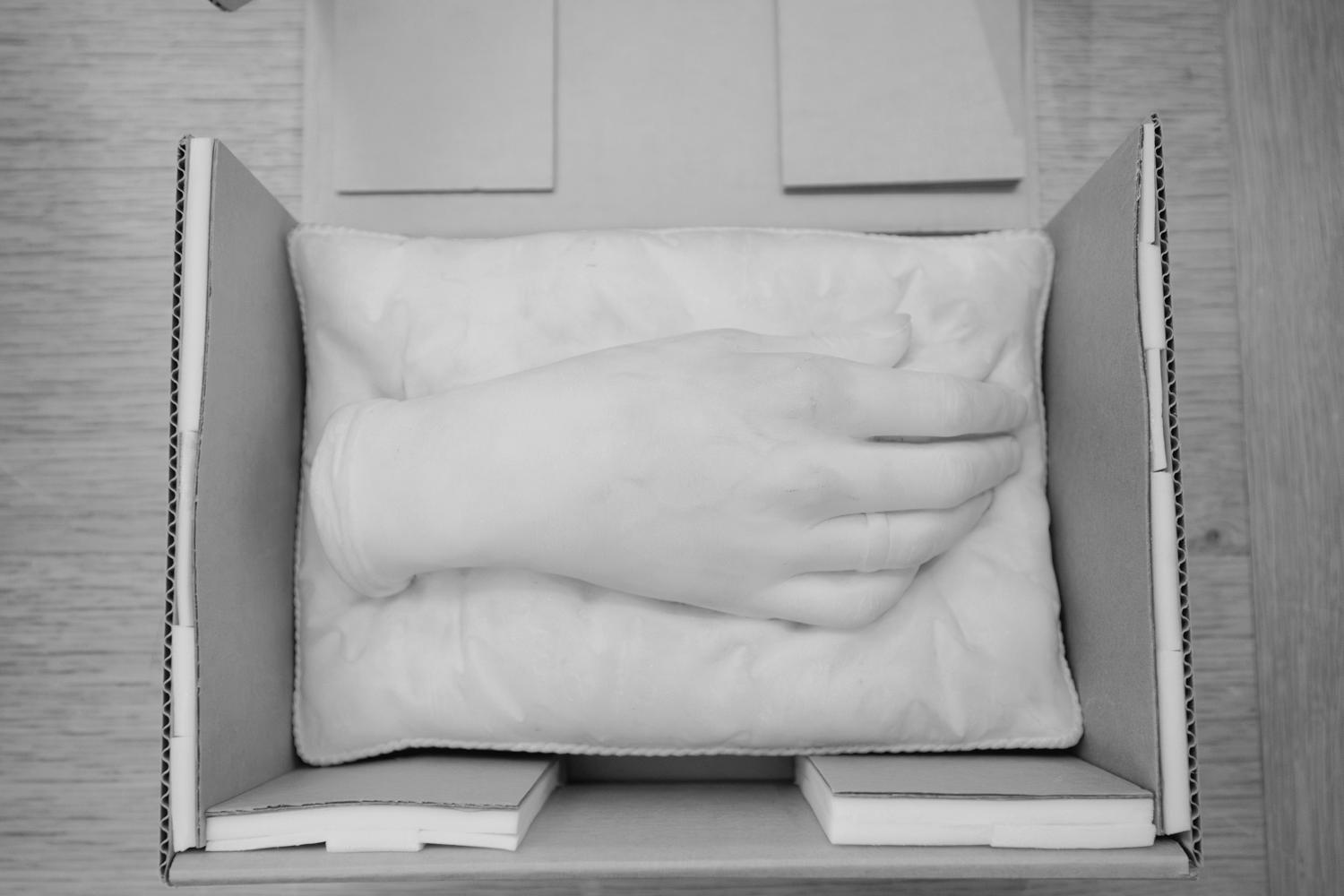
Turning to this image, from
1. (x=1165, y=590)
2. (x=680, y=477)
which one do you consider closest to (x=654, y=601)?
(x=680, y=477)

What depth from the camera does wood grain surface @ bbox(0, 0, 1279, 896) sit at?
780 mm

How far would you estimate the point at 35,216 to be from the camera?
0.81 metres

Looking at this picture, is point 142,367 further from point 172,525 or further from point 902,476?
point 902,476

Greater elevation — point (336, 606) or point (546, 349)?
point (546, 349)

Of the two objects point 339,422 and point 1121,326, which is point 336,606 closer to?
point 339,422

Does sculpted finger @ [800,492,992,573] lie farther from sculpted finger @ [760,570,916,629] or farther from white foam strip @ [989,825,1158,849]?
white foam strip @ [989,825,1158,849]

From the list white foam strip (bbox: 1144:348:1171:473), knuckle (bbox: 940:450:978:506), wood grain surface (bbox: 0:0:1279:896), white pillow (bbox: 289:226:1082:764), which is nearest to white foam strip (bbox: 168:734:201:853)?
white pillow (bbox: 289:226:1082:764)

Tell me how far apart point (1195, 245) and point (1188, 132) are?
100mm

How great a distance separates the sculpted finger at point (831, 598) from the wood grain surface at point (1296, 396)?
38 cm

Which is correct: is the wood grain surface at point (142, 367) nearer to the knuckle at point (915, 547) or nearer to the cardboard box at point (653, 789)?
the cardboard box at point (653, 789)

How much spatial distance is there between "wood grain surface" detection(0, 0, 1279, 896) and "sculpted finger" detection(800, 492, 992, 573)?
1.03 ft

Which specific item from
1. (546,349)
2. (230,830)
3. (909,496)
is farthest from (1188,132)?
(230,830)

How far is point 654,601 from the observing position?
648 mm

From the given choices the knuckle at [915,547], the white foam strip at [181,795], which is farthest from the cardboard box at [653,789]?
the knuckle at [915,547]
